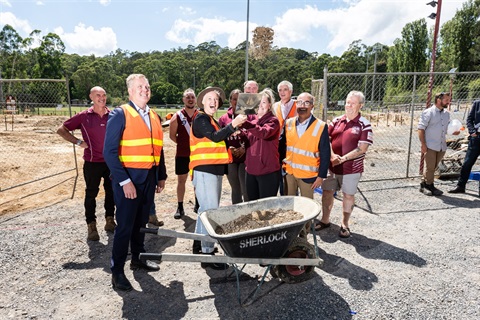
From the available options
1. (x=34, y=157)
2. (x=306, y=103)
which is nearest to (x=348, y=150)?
(x=306, y=103)

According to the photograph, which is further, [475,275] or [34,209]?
[34,209]

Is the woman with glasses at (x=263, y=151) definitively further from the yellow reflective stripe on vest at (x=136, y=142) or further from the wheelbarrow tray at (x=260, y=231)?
the yellow reflective stripe on vest at (x=136, y=142)

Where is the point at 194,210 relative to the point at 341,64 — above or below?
below

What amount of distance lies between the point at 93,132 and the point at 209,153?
1.85 m

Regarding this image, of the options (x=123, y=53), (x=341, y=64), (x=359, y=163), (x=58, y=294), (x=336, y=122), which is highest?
(x=123, y=53)

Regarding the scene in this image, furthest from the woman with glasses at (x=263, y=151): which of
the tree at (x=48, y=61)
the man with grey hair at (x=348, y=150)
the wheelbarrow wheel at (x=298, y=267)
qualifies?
the tree at (x=48, y=61)

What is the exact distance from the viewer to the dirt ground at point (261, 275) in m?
3.12

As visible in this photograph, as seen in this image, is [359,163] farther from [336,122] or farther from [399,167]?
[399,167]

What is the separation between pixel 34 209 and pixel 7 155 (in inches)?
290

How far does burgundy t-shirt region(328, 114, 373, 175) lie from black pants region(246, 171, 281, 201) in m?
1.09

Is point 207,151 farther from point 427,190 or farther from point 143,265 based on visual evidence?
point 427,190

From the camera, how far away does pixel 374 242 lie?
4.61m

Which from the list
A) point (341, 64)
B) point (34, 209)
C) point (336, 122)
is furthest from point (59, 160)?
point (341, 64)

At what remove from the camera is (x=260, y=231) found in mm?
2924
